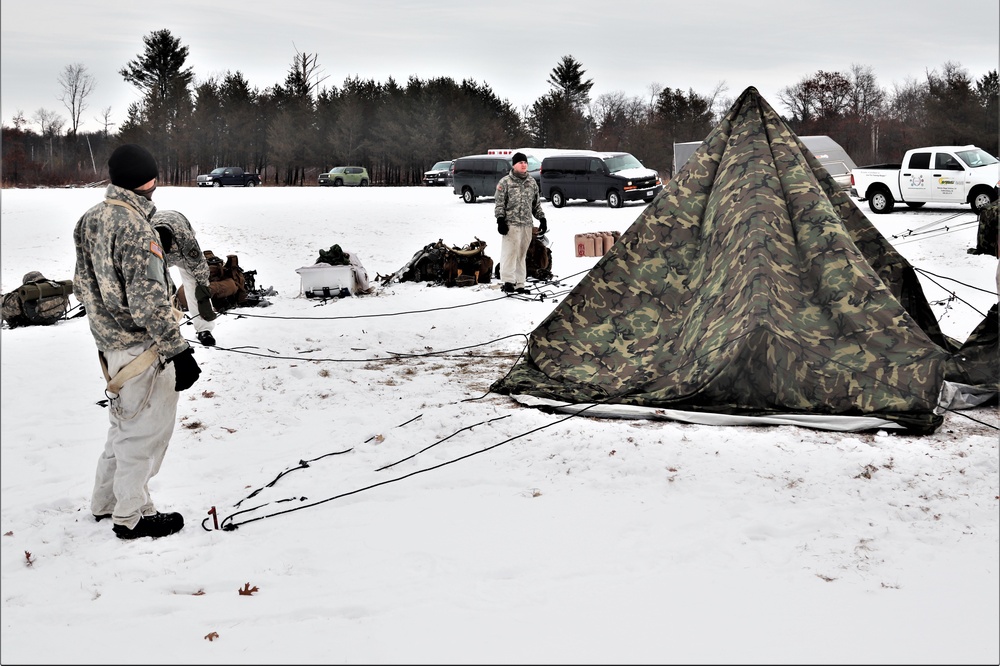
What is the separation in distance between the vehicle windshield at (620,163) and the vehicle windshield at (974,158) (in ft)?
24.4

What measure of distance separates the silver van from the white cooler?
13049 millimetres

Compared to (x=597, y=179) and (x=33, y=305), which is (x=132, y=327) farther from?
(x=597, y=179)

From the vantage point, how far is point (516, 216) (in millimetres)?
11750

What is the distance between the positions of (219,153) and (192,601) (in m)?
53.2

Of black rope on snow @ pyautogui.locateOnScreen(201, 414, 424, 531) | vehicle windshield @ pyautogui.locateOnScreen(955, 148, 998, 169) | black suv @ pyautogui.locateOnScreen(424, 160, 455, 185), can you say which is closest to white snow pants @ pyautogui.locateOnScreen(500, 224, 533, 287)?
black rope on snow @ pyautogui.locateOnScreen(201, 414, 424, 531)

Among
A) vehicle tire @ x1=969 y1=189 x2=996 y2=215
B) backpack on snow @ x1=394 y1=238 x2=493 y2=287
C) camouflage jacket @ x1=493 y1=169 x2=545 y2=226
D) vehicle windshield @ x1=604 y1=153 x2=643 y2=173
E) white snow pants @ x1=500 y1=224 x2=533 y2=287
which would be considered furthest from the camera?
vehicle windshield @ x1=604 y1=153 x2=643 y2=173

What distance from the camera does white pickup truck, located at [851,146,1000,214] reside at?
1772 centimetres

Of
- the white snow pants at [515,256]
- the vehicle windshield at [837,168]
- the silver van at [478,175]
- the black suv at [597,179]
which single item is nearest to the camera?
the white snow pants at [515,256]

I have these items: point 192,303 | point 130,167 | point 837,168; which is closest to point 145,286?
point 130,167

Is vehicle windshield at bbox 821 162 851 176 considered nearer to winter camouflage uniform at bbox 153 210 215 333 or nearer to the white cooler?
the white cooler

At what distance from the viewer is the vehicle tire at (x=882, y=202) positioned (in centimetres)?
1925

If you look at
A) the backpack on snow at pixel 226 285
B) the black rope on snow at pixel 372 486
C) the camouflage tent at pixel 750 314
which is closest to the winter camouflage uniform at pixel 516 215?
the backpack on snow at pixel 226 285

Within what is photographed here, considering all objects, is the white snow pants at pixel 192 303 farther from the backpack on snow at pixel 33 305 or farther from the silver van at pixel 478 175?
the silver van at pixel 478 175

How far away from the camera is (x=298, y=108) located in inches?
2067
